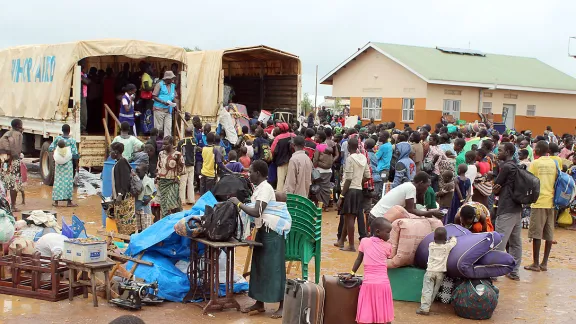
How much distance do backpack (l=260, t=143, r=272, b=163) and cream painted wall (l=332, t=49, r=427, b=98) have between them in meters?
17.5

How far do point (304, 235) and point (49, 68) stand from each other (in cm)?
1006

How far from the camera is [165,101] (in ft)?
50.6

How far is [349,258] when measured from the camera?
998cm

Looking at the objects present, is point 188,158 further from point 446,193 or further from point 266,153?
point 446,193

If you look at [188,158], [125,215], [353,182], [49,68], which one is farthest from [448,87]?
[125,215]

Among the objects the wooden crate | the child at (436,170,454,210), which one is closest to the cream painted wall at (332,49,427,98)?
the child at (436,170,454,210)

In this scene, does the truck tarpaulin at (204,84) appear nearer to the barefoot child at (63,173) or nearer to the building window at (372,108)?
the barefoot child at (63,173)

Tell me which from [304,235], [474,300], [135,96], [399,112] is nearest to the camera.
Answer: [474,300]

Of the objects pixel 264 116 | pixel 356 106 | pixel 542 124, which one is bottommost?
pixel 542 124

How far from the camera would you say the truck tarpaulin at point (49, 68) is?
14500 mm

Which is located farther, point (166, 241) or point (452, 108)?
point (452, 108)

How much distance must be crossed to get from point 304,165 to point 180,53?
6.16 meters

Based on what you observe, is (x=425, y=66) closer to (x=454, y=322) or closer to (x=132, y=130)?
(x=132, y=130)

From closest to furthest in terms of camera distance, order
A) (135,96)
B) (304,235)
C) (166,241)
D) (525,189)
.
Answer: (166,241) < (304,235) < (525,189) < (135,96)
